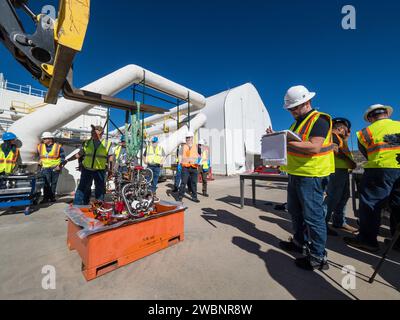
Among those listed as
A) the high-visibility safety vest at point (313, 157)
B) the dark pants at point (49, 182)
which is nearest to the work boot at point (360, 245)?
the high-visibility safety vest at point (313, 157)

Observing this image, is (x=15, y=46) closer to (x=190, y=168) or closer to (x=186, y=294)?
(x=186, y=294)

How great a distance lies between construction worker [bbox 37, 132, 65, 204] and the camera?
13.6ft

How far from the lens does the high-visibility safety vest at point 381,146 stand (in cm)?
206

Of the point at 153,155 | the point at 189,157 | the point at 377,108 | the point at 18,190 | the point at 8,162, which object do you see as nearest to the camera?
the point at 377,108

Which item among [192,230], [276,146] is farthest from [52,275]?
[276,146]

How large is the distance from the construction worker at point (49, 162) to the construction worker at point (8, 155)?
447 mm

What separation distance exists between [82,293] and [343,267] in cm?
233

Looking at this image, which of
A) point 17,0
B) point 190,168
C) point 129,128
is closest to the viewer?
point 17,0

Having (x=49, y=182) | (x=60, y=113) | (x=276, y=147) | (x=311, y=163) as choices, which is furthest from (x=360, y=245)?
(x=60, y=113)

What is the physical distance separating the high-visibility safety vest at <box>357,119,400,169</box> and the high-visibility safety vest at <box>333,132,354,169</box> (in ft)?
1.71

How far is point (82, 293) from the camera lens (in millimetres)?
1406

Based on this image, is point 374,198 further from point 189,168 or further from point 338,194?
point 189,168

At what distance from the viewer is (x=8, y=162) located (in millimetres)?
3594

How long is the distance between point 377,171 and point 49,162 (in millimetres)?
5792
